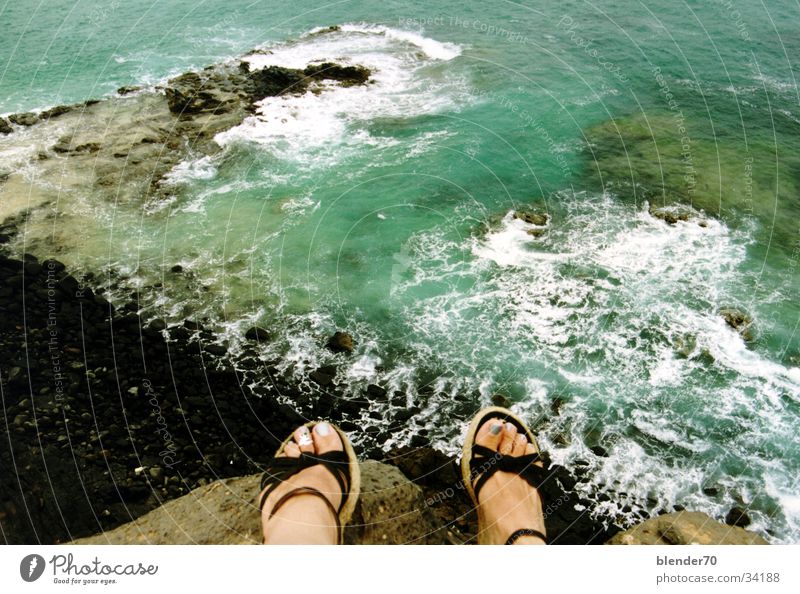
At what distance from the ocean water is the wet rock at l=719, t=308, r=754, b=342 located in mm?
191

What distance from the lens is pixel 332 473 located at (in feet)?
18.2

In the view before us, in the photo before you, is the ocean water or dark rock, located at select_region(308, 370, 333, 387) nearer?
the ocean water

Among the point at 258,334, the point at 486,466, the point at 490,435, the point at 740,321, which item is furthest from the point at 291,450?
the point at 740,321

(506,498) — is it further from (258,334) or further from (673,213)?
(673,213)

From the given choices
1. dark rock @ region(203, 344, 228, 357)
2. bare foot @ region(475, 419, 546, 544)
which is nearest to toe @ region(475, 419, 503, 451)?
bare foot @ region(475, 419, 546, 544)

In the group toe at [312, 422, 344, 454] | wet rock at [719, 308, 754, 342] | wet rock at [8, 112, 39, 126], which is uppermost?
wet rock at [8, 112, 39, 126]

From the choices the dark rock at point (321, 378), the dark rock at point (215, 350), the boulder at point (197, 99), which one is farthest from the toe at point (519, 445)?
the boulder at point (197, 99)

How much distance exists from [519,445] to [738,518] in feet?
14.2

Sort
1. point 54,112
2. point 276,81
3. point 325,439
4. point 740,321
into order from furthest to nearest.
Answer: point 276,81, point 54,112, point 740,321, point 325,439

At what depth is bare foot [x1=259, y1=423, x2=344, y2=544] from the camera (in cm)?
470

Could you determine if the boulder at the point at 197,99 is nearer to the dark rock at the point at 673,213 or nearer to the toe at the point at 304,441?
the dark rock at the point at 673,213

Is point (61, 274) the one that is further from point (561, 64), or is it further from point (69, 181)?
point (561, 64)

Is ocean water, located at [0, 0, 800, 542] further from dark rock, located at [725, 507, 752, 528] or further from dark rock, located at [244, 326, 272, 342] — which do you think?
dark rock, located at [244, 326, 272, 342]

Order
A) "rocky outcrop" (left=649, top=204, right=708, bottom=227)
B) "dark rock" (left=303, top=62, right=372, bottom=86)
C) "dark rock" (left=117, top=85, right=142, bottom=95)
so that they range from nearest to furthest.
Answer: "rocky outcrop" (left=649, top=204, right=708, bottom=227)
"dark rock" (left=117, top=85, right=142, bottom=95)
"dark rock" (left=303, top=62, right=372, bottom=86)
